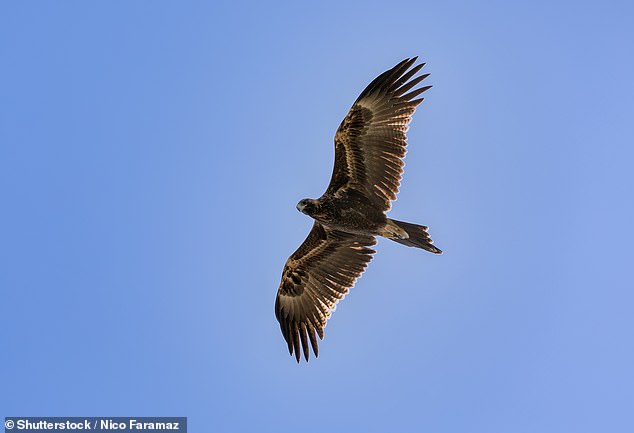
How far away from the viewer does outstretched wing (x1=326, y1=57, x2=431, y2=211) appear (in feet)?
55.3

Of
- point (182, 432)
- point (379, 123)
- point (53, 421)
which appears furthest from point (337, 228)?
point (53, 421)

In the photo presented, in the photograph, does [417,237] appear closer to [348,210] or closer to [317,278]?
[348,210]

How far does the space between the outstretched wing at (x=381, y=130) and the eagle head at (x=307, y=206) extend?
2.94 feet

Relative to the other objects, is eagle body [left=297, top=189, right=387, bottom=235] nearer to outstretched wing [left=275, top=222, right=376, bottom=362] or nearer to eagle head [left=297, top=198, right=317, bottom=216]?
eagle head [left=297, top=198, right=317, bottom=216]

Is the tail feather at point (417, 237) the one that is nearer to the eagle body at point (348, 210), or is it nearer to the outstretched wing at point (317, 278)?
the eagle body at point (348, 210)

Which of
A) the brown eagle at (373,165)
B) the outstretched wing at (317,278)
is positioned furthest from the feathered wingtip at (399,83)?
the outstretched wing at (317,278)

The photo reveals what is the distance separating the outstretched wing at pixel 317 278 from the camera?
1798 centimetres

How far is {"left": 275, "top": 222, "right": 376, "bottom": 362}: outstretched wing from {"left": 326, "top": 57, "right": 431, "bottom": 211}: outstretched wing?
1.43 m

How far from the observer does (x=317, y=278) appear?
59.8 ft

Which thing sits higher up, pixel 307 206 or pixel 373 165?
pixel 373 165

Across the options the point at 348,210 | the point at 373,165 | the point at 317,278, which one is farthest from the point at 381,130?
the point at 317,278

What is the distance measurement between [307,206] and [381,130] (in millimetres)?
1888

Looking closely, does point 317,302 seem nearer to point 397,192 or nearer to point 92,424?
point 397,192

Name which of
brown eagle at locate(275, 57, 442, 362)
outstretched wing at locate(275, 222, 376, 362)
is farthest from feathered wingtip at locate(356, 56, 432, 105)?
outstretched wing at locate(275, 222, 376, 362)
